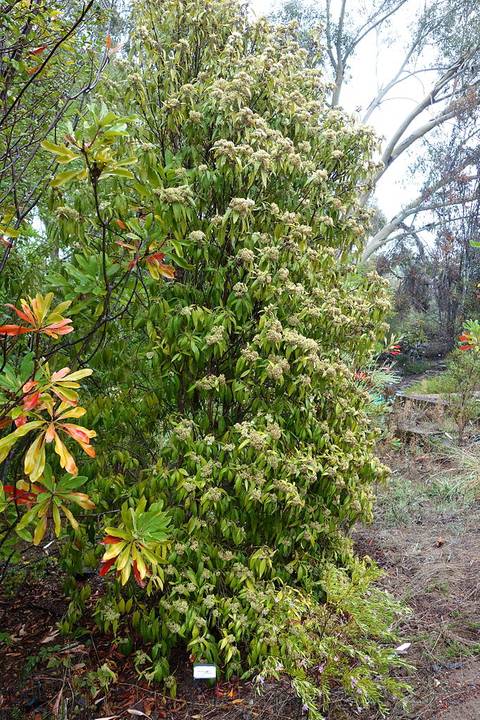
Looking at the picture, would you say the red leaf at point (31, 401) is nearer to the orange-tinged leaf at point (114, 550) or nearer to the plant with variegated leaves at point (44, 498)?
the plant with variegated leaves at point (44, 498)

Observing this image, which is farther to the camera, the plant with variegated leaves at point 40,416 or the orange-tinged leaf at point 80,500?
the orange-tinged leaf at point 80,500

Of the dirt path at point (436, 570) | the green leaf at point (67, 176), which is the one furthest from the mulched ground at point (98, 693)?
the green leaf at point (67, 176)

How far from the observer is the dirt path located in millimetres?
2434

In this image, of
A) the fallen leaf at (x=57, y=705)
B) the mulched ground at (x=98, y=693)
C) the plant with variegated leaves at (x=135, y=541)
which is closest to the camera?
the plant with variegated leaves at (x=135, y=541)

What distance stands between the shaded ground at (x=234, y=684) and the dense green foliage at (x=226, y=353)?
120 mm

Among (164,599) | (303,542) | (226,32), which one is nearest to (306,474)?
(303,542)

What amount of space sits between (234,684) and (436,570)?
1.52 metres

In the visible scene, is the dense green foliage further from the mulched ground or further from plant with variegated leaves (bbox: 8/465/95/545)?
plant with variegated leaves (bbox: 8/465/95/545)

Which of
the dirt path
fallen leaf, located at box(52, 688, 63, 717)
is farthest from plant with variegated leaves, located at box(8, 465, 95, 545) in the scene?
the dirt path

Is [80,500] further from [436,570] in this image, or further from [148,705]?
[436,570]

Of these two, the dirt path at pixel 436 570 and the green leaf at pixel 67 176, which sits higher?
the green leaf at pixel 67 176

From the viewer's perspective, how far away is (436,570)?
11.2ft

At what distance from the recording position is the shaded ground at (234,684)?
7.61 ft

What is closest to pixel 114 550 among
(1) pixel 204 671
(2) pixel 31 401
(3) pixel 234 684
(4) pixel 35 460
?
(4) pixel 35 460
